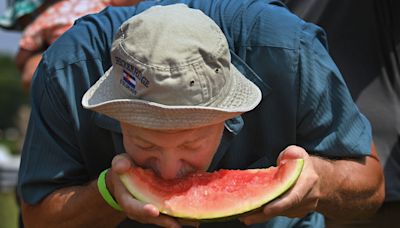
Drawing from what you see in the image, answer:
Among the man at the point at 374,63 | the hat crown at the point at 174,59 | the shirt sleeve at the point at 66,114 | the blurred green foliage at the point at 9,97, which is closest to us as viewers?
the hat crown at the point at 174,59

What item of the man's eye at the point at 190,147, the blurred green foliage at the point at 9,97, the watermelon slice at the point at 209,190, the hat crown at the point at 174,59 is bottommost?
the blurred green foliage at the point at 9,97

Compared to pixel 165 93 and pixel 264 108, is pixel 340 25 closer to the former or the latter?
pixel 264 108

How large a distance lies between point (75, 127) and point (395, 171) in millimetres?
1516

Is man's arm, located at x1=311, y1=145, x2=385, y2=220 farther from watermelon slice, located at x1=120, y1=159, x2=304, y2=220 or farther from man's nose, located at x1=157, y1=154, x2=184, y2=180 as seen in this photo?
man's nose, located at x1=157, y1=154, x2=184, y2=180

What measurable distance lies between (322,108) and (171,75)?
0.72m

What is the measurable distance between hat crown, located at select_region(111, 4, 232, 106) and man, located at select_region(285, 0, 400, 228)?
1422 millimetres

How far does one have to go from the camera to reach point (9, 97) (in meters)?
44.5

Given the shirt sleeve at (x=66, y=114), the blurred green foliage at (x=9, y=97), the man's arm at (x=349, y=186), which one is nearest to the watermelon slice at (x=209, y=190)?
the man's arm at (x=349, y=186)

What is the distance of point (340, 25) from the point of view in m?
4.29

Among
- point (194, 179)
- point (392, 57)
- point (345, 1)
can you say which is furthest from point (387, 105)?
point (194, 179)

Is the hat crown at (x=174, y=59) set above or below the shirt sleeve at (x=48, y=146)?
above

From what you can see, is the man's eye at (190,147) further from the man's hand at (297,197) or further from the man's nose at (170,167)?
the man's hand at (297,197)

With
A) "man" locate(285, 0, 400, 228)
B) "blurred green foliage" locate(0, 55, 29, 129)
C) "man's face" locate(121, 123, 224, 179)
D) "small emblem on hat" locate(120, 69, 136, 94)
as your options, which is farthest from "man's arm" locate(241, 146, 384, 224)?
"blurred green foliage" locate(0, 55, 29, 129)

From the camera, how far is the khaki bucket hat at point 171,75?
2.75m
